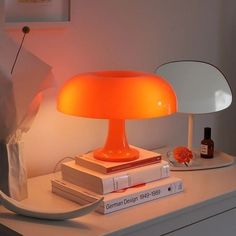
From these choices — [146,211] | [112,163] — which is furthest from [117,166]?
[146,211]

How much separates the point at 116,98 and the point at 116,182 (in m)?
0.22

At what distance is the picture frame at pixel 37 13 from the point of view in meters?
1.54

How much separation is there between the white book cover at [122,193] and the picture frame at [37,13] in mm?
444

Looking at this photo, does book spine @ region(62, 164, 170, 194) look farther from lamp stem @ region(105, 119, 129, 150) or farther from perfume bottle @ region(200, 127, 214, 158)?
perfume bottle @ region(200, 127, 214, 158)

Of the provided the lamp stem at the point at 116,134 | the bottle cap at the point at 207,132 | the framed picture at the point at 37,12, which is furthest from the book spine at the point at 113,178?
the framed picture at the point at 37,12

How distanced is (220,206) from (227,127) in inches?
33.0

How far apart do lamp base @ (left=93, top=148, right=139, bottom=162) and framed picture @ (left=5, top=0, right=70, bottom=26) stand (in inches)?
15.8

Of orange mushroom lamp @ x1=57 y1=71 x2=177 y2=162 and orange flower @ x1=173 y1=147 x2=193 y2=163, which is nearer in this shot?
orange mushroom lamp @ x1=57 y1=71 x2=177 y2=162

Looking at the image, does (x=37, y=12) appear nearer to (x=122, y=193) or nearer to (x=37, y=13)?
(x=37, y=13)

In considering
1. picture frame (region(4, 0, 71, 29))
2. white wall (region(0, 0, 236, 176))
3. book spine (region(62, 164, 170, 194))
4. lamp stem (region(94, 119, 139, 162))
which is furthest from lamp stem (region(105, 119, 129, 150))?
picture frame (region(4, 0, 71, 29))

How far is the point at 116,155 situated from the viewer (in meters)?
1.54

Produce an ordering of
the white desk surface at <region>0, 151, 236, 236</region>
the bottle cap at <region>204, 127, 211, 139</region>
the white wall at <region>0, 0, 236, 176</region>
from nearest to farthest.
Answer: the white desk surface at <region>0, 151, 236, 236</region> < the white wall at <region>0, 0, 236, 176</region> < the bottle cap at <region>204, 127, 211, 139</region>

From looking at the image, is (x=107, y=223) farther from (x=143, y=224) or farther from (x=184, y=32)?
(x=184, y=32)

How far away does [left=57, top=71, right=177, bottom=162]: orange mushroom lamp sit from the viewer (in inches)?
56.1
